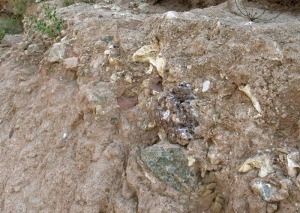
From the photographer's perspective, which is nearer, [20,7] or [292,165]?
[292,165]

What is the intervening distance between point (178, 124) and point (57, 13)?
204 centimetres

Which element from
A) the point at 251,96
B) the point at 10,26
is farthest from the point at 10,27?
the point at 251,96

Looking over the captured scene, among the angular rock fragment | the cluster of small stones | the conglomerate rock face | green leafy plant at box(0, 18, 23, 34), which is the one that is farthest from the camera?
green leafy plant at box(0, 18, 23, 34)

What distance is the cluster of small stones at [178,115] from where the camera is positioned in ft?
6.14

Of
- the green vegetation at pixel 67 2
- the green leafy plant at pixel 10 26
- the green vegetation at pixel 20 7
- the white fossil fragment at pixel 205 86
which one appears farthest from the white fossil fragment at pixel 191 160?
the green vegetation at pixel 20 7

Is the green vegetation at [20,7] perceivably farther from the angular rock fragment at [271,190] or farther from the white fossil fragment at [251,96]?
the angular rock fragment at [271,190]

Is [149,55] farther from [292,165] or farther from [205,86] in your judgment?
[292,165]

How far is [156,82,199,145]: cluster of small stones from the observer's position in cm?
187

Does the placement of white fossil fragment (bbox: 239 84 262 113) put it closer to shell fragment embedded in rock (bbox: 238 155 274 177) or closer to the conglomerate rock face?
the conglomerate rock face

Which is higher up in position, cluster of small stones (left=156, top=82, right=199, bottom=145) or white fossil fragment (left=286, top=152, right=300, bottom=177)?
white fossil fragment (left=286, top=152, right=300, bottom=177)

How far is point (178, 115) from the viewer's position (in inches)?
75.1

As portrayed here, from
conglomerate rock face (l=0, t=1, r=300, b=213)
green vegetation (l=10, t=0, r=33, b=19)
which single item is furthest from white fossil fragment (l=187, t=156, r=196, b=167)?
green vegetation (l=10, t=0, r=33, b=19)

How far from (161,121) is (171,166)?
0.88ft

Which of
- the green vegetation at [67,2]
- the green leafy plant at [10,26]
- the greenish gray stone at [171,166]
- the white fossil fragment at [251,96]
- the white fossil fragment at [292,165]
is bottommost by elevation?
the green leafy plant at [10,26]
